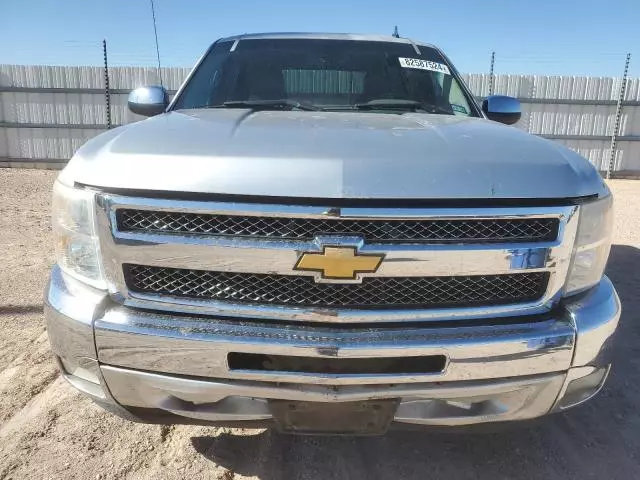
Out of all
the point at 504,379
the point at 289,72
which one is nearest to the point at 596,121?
the point at 289,72

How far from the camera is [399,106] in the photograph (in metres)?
2.84

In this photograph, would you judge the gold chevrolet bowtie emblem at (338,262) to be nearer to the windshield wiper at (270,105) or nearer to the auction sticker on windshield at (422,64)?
the windshield wiper at (270,105)

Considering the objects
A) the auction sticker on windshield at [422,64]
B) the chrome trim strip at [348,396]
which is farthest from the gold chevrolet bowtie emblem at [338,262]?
the auction sticker on windshield at [422,64]

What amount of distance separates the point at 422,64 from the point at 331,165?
1.91 meters

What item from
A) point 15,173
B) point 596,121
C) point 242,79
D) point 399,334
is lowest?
point 15,173

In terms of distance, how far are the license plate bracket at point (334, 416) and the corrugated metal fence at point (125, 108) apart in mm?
13428

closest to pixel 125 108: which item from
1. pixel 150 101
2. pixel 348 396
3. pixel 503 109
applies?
pixel 150 101

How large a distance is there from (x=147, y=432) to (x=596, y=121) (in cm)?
1506

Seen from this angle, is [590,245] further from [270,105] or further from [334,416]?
[270,105]

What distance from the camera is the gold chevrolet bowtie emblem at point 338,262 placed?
1621mm

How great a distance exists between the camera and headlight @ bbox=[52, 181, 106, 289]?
175 centimetres

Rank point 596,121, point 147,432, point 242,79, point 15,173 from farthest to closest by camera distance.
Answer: point 596,121 → point 15,173 → point 242,79 → point 147,432

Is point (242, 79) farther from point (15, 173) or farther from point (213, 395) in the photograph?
point (15, 173)

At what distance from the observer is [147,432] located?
2506 millimetres
